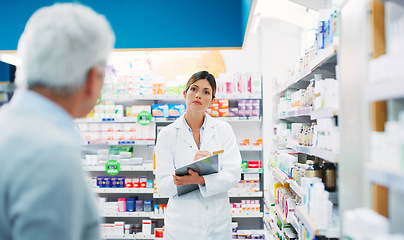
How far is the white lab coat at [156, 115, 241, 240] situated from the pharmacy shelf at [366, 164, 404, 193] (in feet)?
5.37

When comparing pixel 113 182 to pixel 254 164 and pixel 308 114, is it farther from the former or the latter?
pixel 308 114

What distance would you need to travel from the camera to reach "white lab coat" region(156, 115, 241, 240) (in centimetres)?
291

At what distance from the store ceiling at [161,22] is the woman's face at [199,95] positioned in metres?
1.02

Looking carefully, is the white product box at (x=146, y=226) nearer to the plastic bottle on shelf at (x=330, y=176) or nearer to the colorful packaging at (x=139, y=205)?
the colorful packaging at (x=139, y=205)

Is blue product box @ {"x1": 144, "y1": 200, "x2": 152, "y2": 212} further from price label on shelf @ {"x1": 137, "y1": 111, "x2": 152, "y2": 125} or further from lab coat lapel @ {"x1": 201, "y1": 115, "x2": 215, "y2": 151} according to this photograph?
lab coat lapel @ {"x1": 201, "y1": 115, "x2": 215, "y2": 151}

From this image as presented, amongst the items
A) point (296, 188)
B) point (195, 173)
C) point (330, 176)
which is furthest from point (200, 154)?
point (330, 176)

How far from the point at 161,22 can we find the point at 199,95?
142 cm

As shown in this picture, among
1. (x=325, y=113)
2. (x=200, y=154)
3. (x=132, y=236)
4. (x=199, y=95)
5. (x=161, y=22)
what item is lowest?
(x=132, y=236)

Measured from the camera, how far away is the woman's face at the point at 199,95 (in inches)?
123

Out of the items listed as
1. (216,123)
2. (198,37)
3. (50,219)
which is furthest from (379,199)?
(198,37)

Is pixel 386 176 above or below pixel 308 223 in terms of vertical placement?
above

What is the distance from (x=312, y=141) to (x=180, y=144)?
3.81 ft

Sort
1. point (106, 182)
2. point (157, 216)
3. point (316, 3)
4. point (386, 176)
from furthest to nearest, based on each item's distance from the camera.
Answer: point (106, 182) < point (157, 216) < point (316, 3) < point (386, 176)

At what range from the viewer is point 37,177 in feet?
3.01
